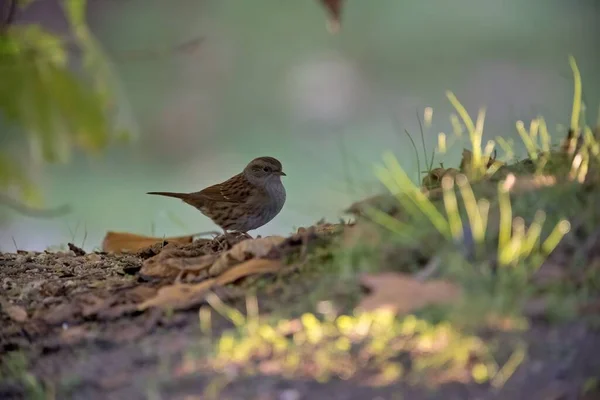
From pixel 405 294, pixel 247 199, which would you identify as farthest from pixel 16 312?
pixel 247 199

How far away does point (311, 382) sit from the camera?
2.27 m

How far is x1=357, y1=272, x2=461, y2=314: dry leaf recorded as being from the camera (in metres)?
2.41

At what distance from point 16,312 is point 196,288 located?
72cm

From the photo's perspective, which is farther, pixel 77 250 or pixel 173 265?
pixel 77 250

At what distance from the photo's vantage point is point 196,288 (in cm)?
306

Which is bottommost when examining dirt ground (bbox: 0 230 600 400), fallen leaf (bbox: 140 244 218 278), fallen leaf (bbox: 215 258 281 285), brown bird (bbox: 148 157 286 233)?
dirt ground (bbox: 0 230 600 400)

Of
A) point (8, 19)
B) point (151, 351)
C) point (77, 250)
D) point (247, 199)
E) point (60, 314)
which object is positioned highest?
point (8, 19)

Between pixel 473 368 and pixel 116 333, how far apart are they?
1251mm

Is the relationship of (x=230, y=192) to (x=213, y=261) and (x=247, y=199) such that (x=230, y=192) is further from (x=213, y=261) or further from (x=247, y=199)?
(x=213, y=261)

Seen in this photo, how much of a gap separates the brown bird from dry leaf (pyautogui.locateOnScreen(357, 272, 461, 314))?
113 inches

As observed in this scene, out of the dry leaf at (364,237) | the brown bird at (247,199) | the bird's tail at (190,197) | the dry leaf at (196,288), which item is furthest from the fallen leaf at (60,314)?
the bird's tail at (190,197)

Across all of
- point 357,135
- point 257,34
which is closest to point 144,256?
point 357,135

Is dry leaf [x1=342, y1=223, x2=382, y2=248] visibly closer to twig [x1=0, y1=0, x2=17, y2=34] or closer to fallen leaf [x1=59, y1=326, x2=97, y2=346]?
fallen leaf [x1=59, y1=326, x2=97, y2=346]

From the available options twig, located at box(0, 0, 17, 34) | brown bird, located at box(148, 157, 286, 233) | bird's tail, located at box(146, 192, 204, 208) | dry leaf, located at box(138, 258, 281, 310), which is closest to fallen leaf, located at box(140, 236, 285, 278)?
dry leaf, located at box(138, 258, 281, 310)
